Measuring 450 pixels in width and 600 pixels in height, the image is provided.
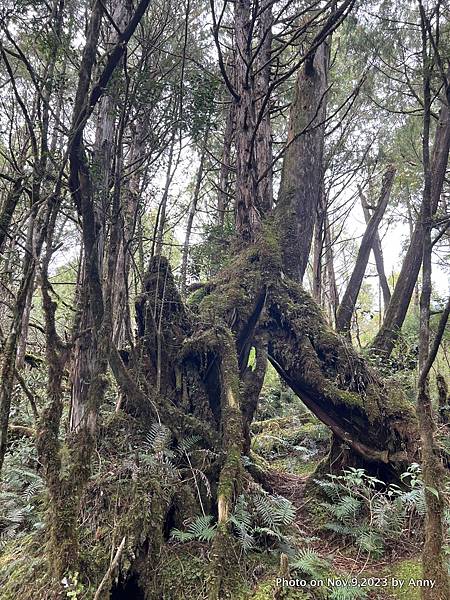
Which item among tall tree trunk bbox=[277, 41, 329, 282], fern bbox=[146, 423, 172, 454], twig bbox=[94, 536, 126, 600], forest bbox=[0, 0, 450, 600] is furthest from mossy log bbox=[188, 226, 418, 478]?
twig bbox=[94, 536, 126, 600]

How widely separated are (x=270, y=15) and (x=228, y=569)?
7119mm

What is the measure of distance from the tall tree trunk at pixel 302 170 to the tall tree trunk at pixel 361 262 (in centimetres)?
355

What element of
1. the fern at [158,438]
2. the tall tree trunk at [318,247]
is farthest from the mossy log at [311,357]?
the tall tree trunk at [318,247]

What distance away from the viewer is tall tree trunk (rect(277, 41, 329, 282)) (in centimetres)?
539

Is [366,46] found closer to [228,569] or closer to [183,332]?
[183,332]

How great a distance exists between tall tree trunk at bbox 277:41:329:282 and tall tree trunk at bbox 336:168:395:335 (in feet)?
11.6

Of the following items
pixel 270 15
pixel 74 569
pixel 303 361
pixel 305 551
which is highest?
pixel 270 15

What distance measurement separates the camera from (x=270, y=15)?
20.5 ft

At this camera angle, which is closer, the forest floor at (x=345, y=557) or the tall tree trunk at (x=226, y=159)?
the forest floor at (x=345, y=557)

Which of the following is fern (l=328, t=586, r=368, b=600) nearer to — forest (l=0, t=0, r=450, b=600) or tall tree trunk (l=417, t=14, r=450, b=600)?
forest (l=0, t=0, r=450, b=600)

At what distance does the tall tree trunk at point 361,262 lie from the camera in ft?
29.0

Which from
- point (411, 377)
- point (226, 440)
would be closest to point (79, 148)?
point (226, 440)

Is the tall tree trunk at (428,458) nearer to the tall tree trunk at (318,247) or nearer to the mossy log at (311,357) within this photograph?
the mossy log at (311,357)

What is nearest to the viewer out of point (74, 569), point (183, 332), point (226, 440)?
point (74, 569)
